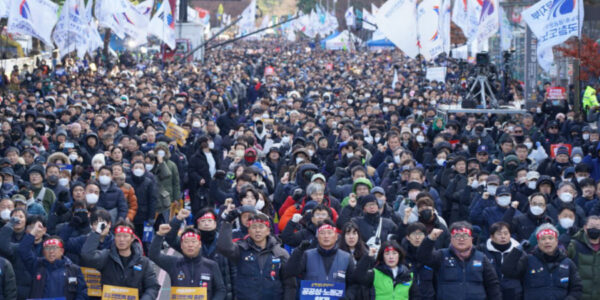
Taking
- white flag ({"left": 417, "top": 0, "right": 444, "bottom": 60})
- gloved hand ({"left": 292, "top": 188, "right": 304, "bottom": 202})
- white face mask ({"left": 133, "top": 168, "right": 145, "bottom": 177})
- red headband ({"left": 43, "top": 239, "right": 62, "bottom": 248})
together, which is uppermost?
white flag ({"left": 417, "top": 0, "right": 444, "bottom": 60})

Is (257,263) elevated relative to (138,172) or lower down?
lower down

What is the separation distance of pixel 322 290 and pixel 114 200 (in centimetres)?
377

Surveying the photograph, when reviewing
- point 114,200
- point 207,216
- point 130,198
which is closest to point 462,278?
point 207,216

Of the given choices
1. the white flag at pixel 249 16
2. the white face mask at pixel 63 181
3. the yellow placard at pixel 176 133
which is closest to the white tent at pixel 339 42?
the white flag at pixel 249 16

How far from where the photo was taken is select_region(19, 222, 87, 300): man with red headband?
7.75 meters

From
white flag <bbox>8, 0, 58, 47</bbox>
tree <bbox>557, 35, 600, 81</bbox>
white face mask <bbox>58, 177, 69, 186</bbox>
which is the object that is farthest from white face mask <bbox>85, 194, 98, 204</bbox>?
tree <bbox>557, 35, 600, 81</bbox>

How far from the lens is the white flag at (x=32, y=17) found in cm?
1977

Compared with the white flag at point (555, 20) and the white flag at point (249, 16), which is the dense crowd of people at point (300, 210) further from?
the white flag at point (249, 16)

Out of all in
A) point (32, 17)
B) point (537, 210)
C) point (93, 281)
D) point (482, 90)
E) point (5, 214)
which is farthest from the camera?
point (482, 90)

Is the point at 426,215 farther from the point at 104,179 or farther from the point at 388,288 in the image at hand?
the point at 104,179

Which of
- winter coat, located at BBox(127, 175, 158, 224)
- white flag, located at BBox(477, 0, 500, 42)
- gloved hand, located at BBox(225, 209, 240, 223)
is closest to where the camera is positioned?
gloved hand, located at BBox(225, 209, 240, 223)

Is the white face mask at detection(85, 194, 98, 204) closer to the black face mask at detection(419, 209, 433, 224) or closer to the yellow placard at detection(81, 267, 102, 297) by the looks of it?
the yellow placard at detection(81, 267, 102, 297)

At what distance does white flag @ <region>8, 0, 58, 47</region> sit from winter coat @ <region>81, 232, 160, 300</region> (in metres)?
12.9

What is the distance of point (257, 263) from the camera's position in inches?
305
